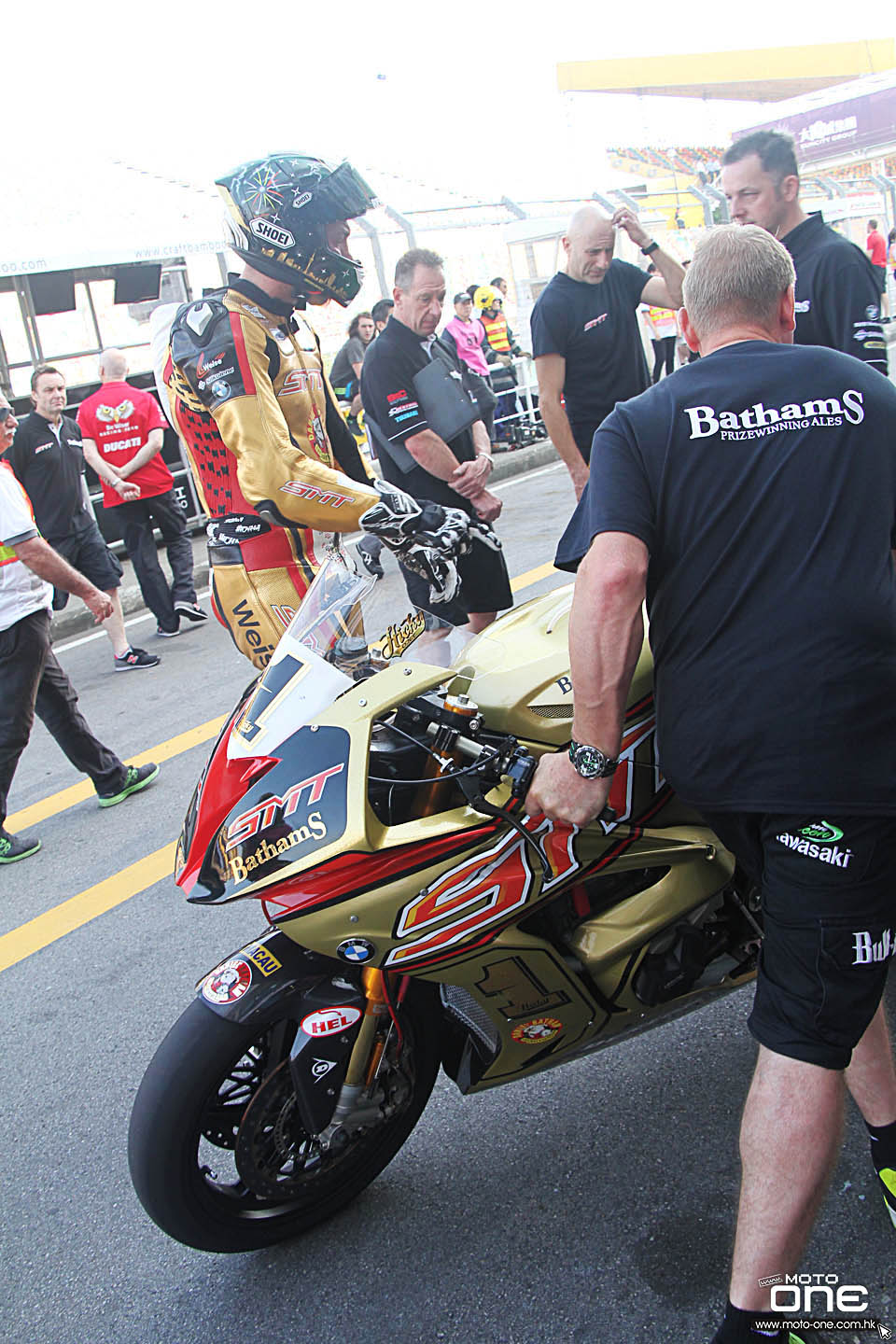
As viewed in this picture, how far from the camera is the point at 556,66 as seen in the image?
1681 inches

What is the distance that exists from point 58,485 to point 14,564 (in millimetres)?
2959

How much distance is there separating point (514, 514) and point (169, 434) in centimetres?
368

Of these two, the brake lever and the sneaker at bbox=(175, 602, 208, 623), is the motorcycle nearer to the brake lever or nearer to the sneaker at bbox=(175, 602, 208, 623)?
the brake lever

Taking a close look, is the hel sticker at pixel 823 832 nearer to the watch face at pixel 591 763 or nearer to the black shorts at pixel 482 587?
the watch face at pixel 591 763

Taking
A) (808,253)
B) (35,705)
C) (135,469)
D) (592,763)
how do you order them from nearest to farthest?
(592,763), (808,253), (35,705), (135,469)

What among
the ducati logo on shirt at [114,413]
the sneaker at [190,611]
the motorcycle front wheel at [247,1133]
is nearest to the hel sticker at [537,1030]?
the motorcycle front wheel at [247,1133]

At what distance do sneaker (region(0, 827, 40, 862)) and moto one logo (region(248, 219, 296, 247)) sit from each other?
2629mm

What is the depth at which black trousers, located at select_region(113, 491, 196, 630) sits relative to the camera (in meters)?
7.44

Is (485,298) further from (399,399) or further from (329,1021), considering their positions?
(329,1021)

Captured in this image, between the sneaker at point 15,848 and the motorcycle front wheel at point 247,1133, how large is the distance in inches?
99.3

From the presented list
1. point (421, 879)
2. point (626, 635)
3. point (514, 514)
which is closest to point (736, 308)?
point (626, 635)

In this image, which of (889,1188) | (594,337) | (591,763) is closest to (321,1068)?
(591,763)

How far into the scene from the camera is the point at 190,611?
770 cm

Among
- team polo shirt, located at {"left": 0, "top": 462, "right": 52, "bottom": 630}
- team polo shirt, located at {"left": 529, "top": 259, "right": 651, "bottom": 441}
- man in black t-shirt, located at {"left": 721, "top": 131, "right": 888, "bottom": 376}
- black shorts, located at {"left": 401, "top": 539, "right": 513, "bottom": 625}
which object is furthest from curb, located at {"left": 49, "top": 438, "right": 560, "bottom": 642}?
man in black t-shirt, located at {"left": 721, "top": 131, "right": 888, "bottom": 376}
